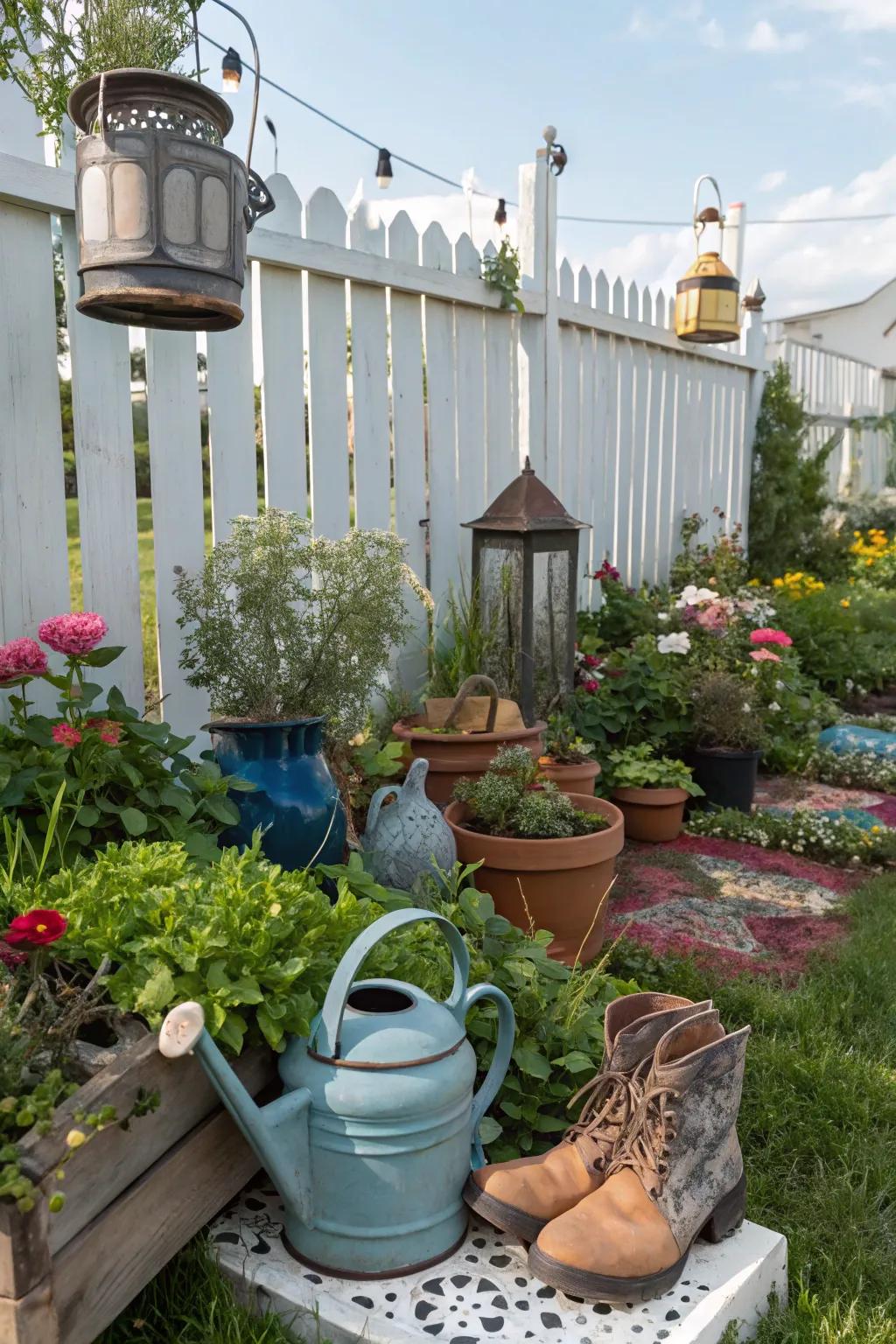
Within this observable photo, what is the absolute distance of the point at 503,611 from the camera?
13.1 feet

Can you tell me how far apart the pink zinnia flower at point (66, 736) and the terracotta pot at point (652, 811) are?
2.44 meters

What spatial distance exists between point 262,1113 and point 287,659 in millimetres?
1518

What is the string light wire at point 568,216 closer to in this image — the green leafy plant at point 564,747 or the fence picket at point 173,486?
the fence picket at point 173,486

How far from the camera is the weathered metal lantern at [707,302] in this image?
605 centimetres

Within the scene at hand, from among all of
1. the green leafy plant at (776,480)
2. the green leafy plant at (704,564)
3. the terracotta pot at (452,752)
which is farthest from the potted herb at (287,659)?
the green leafy plant at (776,480)

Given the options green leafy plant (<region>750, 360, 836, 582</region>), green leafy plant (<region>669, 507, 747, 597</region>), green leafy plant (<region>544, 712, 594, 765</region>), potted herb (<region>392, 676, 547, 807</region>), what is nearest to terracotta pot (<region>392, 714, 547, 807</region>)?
potted herb (<region>392, 676, 547, 807</region>)

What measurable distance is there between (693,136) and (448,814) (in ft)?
19.7

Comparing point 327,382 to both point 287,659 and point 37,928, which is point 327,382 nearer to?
point 287,659

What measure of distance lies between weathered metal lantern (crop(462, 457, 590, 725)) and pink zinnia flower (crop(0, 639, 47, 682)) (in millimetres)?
2026

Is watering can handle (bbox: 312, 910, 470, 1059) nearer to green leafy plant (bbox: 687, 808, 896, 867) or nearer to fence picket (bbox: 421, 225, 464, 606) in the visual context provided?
fence picket (bbox: 421, 225, 464, 606)

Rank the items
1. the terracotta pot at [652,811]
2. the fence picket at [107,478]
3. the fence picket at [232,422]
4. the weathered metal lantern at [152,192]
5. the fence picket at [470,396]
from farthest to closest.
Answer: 1. the fence picket at [470,396]
2. the terracotta pot at [652,811]
3. the fence picket at [232,422]
4. the fence picket at [107,478]
5. the weathered metal lantern at [152,192]

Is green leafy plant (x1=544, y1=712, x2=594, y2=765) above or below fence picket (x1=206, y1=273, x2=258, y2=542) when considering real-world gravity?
below

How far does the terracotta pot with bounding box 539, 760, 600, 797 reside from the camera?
3.55 m

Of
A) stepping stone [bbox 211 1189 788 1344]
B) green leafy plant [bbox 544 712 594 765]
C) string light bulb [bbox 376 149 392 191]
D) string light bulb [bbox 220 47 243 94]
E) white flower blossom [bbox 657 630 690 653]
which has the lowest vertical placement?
stepping stone [bbox 211 1189 788 1344]
